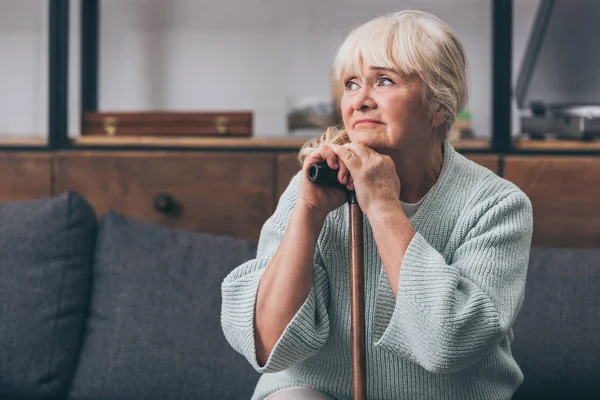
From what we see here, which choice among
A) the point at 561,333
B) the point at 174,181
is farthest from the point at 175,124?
the point at 561,333

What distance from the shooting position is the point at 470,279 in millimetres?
1479

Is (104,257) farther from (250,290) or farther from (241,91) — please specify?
(241,91)

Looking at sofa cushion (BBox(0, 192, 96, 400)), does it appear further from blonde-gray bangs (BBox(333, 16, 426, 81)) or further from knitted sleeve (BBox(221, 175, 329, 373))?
blonde-gray bangs (BBox(333, 16, 426, 81))

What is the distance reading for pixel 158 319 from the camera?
203 centimetres

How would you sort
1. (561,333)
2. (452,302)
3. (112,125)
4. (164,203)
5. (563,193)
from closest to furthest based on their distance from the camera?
(452,302), (561,333), (563,193), (164,203), (112,125)

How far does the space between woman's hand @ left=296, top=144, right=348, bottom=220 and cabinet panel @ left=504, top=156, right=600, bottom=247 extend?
0.85 meters

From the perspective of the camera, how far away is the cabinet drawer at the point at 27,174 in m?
2.38

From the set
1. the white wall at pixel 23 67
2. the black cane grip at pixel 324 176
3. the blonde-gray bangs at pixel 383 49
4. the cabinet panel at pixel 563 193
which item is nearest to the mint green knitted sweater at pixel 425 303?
the black cane grip at pixel 324 176

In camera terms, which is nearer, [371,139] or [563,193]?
[371,139]

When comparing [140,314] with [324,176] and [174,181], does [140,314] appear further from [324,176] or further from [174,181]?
[324,176]

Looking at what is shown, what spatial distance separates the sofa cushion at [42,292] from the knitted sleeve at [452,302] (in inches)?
34.2

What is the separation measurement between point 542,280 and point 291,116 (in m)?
0.89

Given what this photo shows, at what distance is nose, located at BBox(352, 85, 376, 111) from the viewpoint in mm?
1525

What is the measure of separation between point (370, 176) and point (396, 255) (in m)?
0.14
